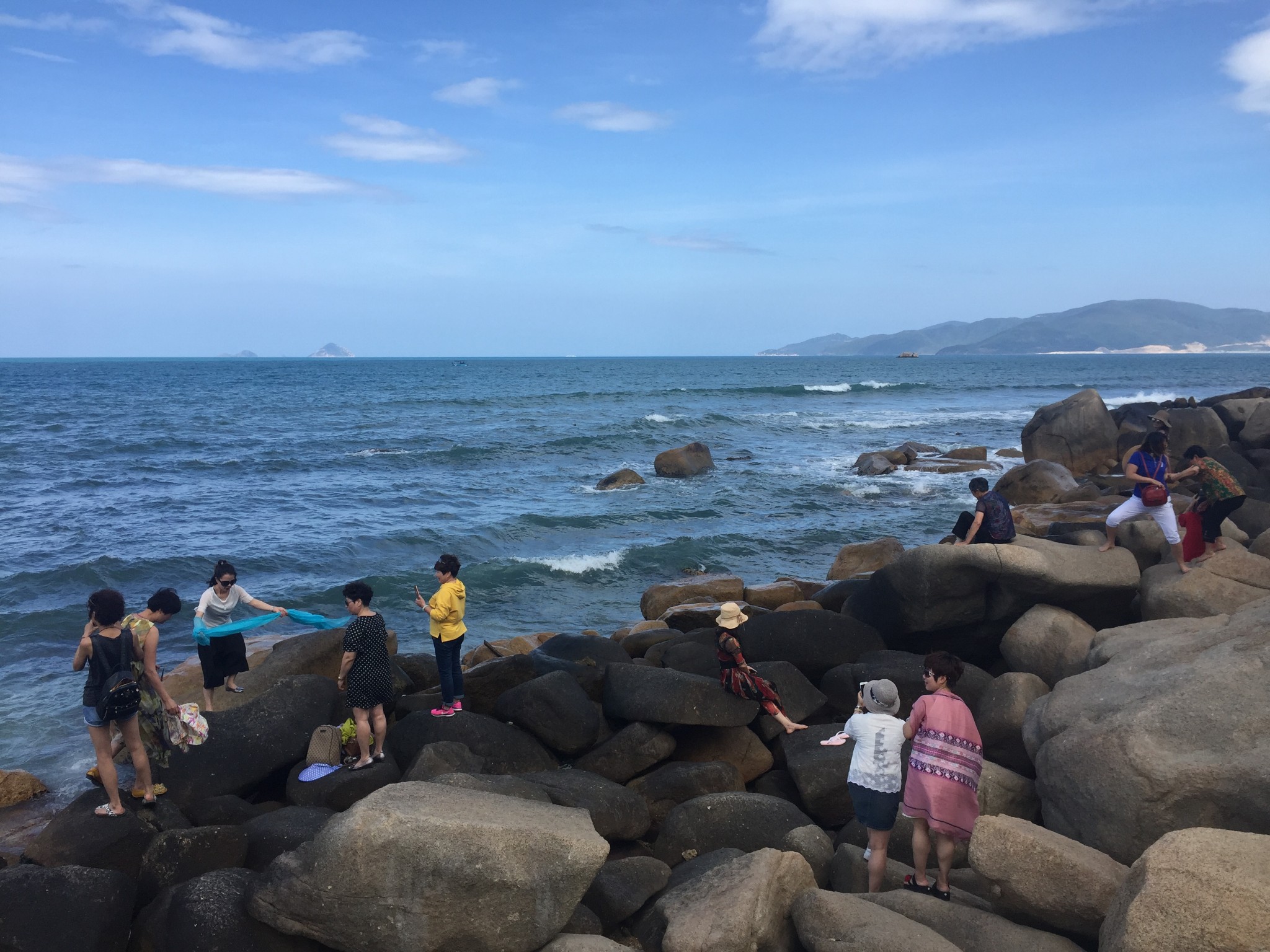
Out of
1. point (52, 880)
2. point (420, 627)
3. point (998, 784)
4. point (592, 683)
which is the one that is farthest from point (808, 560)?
point (52, 880)

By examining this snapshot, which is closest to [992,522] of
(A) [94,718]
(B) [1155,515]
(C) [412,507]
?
(B) [1155,515]

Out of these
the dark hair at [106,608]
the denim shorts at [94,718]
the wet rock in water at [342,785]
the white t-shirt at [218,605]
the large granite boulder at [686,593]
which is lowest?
the large granite boulder at [686,593]

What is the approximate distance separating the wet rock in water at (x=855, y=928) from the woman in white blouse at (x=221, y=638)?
6548 millimetres

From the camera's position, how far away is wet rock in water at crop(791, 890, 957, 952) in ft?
15.8

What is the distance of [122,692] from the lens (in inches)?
270

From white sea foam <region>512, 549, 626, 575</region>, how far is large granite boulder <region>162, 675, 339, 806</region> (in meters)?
9.66

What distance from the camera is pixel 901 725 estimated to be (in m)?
6.26

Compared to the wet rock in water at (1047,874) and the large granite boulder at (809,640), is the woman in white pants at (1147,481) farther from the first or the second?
the wet rock in water at (1047,874)

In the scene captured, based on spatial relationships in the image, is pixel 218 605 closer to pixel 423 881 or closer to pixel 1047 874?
pixel 423 881

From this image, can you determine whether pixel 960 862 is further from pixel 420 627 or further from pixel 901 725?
pixel 420 627

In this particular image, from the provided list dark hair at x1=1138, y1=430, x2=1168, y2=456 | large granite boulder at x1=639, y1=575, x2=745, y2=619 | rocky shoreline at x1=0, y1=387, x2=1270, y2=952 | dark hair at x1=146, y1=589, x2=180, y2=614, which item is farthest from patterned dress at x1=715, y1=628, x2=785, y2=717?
large granite boulder at x1=639, y1=575, x2=745, y2=619

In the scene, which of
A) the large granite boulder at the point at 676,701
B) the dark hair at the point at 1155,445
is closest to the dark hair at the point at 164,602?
the large granite boulder at the point at 676,701

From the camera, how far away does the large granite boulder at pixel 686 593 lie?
1480 cm

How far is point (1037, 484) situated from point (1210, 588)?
42.5 feet
